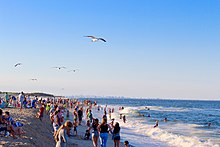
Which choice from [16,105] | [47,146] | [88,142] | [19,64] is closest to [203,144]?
[88,142]

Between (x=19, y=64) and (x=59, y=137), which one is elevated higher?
(x=19, y=64)

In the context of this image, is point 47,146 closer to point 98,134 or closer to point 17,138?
point 17,138

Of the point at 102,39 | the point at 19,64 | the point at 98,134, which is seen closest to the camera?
the point at 98,134

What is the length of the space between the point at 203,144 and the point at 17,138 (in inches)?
534

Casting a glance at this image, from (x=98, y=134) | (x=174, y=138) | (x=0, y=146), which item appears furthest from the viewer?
(x=174, y=138)

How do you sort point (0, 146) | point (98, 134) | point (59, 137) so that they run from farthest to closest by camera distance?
point (98, 134)
point (0, 146)
point (59, 137)

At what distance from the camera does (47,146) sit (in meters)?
11.1

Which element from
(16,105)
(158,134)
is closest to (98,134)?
(158,134)

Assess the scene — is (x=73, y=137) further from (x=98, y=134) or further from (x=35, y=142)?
(x=35, y=142)

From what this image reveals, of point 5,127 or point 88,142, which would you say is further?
point 88,142

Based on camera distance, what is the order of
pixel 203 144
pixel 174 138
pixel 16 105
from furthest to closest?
pixel 16 105 → pixel 174 138 → pixel 203 144

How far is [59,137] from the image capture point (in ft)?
26.9

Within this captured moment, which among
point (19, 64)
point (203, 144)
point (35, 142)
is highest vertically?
point (19, 64)

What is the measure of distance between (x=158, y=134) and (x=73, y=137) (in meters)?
9.68
